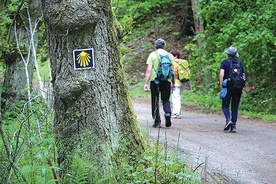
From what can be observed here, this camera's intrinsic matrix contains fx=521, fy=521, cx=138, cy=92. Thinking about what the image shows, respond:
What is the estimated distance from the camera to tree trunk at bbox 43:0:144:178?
19.1ft

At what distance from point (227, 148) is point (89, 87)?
4.71m

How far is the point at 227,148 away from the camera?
9992 mm

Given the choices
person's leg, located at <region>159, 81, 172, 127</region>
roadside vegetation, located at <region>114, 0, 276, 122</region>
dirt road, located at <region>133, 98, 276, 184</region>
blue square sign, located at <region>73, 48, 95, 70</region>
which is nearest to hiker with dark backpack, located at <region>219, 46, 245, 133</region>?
dirt road, located at <region>133, 98, 276, 184</region>

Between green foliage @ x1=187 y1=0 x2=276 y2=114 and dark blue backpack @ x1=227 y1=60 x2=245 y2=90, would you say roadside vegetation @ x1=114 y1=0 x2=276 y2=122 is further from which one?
dark blue backpack @ x1=227 y1=60 x2=245 y2=90

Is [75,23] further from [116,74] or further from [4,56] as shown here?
[4,56]

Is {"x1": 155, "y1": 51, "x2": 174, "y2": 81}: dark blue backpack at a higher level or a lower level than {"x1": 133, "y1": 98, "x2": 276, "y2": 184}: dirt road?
higher

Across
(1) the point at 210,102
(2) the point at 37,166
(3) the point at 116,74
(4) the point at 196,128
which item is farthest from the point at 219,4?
(2) the point at 37,166

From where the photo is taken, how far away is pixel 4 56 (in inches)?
500

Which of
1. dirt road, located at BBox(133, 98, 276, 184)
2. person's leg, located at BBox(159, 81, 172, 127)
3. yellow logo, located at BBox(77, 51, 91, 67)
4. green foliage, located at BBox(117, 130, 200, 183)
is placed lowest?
dirt road, located at BBox(133, 98, 276, 184)

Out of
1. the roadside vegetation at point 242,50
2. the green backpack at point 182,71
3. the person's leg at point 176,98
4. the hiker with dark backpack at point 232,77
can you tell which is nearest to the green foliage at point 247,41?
the roadside vegetation at point 242,50

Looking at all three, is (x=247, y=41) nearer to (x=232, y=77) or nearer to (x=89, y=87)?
(x=232, y=77)

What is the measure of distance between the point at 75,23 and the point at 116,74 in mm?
812

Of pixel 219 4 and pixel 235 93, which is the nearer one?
pixel 235 93

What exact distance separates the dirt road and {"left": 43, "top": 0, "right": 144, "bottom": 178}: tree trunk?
0.83 meters
